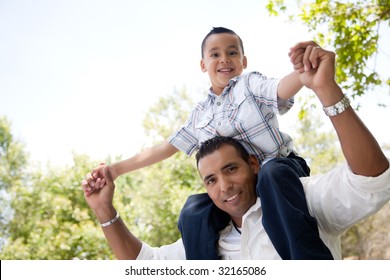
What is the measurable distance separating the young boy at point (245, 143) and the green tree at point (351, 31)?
7.40 feet

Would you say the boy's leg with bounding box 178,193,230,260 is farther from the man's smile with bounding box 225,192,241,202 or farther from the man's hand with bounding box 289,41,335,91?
the man's hand with bounding box 289,41,335,91

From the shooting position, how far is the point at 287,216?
4.47 ft

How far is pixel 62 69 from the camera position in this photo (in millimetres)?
9875

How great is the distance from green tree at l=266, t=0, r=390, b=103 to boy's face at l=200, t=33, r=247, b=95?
2252 mm

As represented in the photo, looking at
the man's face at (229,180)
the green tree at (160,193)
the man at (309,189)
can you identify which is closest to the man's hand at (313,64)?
the man at (309,189)

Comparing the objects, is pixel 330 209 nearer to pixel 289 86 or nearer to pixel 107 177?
pixel 289 86

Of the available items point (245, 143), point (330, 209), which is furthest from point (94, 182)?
point (330, 209)

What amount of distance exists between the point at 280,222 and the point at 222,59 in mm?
755

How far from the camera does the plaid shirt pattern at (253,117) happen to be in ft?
5.58

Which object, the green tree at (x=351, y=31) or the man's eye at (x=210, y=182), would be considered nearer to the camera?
the man's eye at (x=210, y=182)

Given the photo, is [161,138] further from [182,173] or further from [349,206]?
[349,206]

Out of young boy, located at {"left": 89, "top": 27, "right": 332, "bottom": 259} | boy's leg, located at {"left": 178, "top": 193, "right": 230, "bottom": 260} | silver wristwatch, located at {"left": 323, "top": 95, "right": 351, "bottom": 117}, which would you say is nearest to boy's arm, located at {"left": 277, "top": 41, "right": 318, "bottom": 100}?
young boy, located at {"left": 89, "top": 27, "right": 332, "bottom": 259}

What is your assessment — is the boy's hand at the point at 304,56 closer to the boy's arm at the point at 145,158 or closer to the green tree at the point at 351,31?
the boy's arm at the point at 145,158
